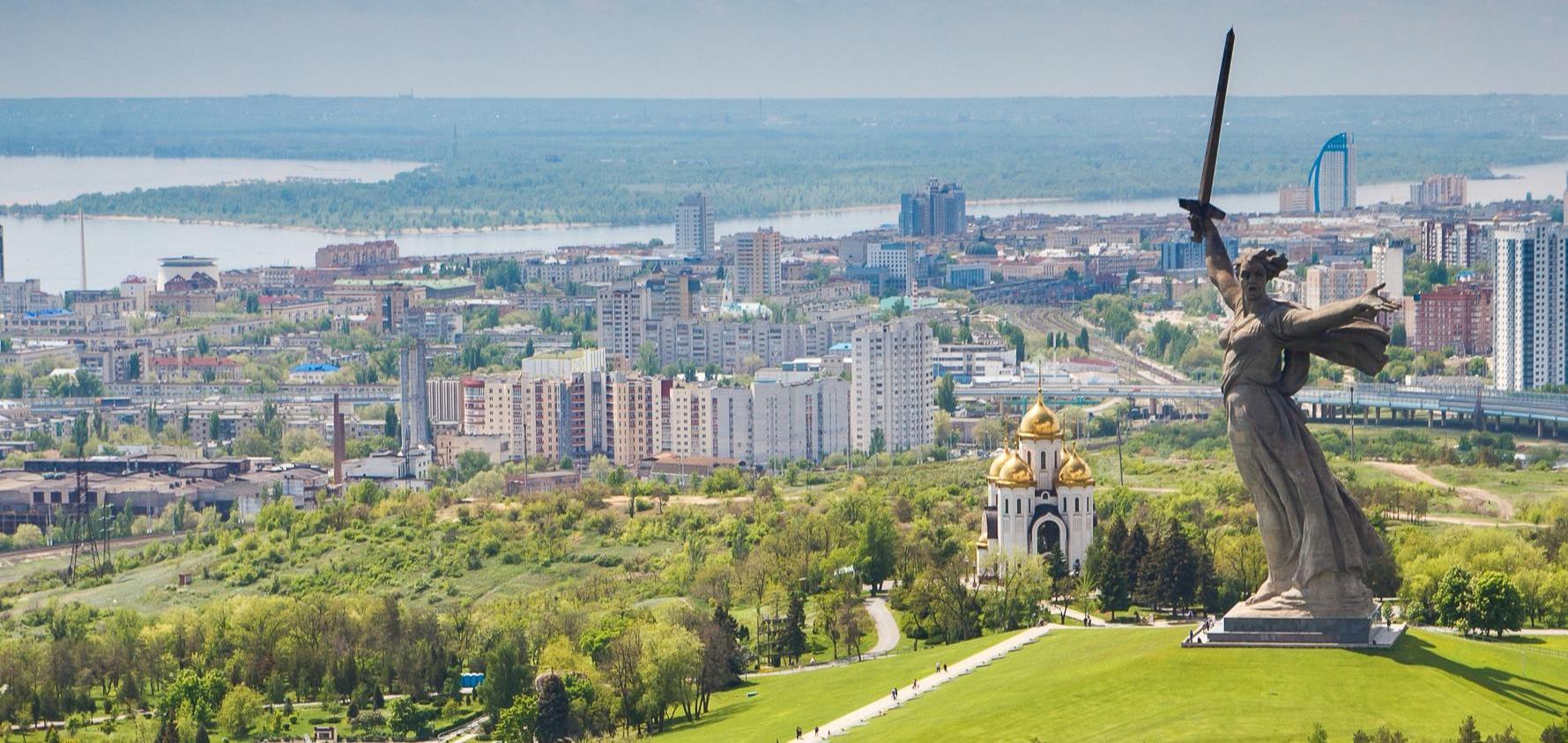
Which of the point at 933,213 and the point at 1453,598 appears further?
the point at 933,213

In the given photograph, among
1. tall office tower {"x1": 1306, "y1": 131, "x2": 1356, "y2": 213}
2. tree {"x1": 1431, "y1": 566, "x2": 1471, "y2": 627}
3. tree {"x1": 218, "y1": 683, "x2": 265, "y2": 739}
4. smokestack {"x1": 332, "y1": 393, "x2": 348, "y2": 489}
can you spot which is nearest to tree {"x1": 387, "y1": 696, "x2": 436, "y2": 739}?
tree {"x1": 218, "y1": 683, "x2": 265, "y2": 739}

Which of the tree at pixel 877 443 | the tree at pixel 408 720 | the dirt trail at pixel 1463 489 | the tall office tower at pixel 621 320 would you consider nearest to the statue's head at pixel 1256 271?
the tree at pixel 408 720

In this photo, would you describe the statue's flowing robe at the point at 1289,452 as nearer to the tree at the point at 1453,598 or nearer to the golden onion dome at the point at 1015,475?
the tree at the point at 1453,598

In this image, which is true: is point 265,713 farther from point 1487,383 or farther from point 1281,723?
point 1487,383

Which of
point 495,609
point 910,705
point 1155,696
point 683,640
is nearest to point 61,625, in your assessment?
point 495,609

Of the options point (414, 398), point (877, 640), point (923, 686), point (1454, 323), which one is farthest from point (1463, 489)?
point (1454, 323)

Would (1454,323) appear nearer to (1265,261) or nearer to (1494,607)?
(1494,607)
